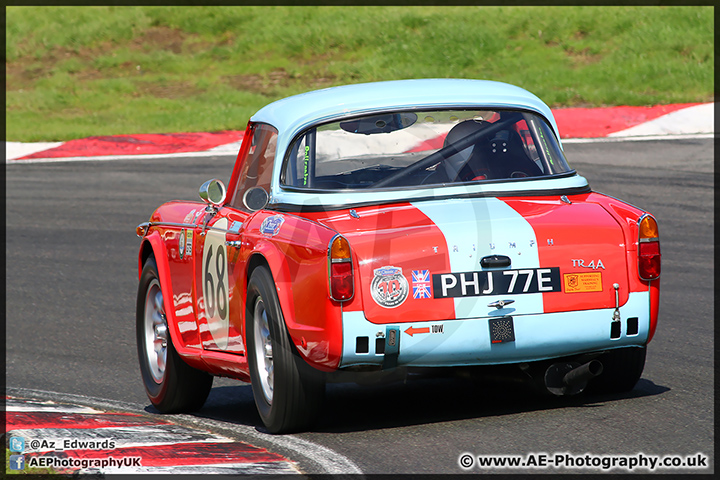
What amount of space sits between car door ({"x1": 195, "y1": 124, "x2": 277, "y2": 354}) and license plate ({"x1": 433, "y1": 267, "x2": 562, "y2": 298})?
1170mm

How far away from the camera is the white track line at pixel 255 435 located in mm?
4699

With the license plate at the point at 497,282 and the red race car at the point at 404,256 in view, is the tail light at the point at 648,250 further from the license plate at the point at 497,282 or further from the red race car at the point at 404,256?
the license plate at the point at 497,282

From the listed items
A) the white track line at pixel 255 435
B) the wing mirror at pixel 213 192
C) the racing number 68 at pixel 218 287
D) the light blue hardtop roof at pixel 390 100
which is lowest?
the white track line at pixel 255 435

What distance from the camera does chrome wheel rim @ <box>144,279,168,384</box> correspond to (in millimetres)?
6910

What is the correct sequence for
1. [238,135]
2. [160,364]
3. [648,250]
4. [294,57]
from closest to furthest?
1. [648,250]
2. [160,364]
3. [238,135]
4. [294,57]

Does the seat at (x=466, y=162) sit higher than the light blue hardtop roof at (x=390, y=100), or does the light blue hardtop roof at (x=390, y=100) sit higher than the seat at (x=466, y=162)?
the light blue hardtop roof at (x=390, y=100)

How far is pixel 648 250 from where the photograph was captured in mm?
5281

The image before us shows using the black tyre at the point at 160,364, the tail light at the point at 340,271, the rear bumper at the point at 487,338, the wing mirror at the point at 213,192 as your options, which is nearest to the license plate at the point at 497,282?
the rear bumper at the point at 487,338

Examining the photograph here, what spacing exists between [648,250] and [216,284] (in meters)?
2.34

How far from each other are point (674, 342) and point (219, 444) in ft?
11.9

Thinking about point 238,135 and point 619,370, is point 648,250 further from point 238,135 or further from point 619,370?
point 238,135

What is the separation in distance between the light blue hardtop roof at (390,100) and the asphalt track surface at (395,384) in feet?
5.19

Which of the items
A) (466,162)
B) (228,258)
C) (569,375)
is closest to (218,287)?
(228,258)

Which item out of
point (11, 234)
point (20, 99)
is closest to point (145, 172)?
point (11, 234)
